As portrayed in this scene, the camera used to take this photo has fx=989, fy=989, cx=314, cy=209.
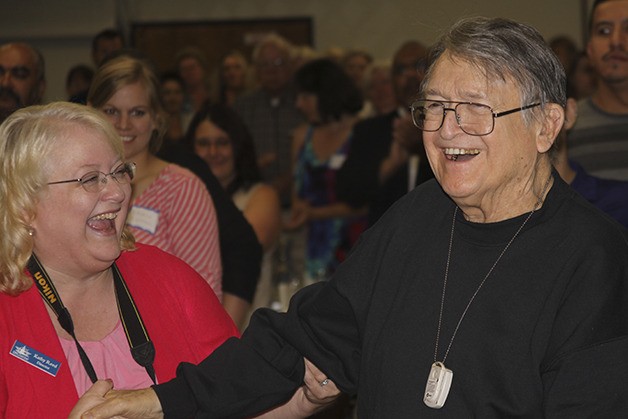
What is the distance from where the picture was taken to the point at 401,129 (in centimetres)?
535

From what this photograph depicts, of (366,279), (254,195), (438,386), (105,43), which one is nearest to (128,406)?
(366,279)

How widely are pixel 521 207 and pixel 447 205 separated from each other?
25 centimetres

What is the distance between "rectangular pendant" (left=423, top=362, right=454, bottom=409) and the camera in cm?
212

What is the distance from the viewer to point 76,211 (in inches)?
105

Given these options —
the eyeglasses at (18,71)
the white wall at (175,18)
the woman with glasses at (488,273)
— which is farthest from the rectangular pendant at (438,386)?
the white wall at (175,18)

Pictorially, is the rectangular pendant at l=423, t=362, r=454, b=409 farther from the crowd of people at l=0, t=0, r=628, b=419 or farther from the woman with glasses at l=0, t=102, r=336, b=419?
the woman with glasses at l=0, t=102, r=336, b=419

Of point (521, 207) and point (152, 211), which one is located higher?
point (521, 207)

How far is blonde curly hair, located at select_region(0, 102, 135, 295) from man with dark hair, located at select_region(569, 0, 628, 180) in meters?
2.44

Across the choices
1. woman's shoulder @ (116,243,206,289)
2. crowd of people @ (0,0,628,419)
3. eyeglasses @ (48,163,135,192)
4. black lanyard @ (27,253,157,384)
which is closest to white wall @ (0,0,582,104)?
crowd of people @ (0,0,628,419)

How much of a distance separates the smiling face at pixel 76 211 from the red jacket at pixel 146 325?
5.1 inches

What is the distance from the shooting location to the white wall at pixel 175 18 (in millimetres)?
11047

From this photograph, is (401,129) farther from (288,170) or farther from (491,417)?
(491,417)

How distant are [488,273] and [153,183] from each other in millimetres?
2050

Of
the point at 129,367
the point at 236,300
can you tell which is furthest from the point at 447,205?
the point at 236,300
